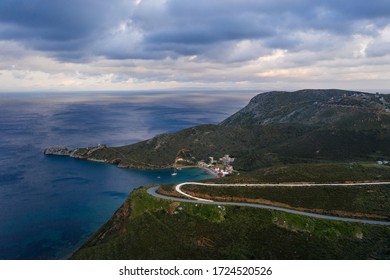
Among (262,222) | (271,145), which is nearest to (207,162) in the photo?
(271,145)

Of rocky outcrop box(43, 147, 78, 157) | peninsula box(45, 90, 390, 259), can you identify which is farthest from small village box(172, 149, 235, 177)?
rocky outcrop box(43, 147, 78, 157)

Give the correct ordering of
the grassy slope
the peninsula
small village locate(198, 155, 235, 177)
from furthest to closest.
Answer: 1. small village locate(198, 155, 235, 177)
2. the peninsula
3. the grassy slope

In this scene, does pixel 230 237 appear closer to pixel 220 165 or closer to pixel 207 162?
pixel 220 165

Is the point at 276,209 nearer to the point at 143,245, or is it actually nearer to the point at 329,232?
the point at 329,232

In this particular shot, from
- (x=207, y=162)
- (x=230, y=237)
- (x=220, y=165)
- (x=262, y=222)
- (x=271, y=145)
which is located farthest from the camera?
(x=271, y=145)

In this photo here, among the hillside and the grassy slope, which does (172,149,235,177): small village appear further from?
the grassy slope

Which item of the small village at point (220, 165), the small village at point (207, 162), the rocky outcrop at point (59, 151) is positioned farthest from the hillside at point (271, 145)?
the rocky outcrop at point (59, 151)

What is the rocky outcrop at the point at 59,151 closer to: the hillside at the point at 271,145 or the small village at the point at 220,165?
the hillside at the point at 271,145

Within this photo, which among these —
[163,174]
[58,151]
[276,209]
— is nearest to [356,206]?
[276,209]
